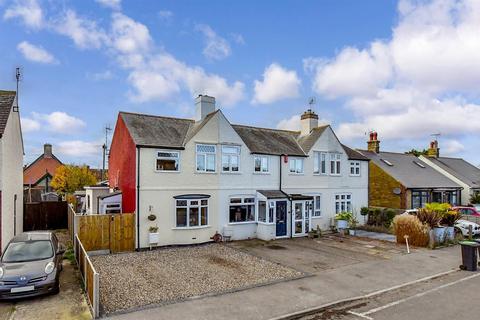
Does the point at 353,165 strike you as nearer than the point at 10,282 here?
Answer: No

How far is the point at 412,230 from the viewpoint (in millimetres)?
18125

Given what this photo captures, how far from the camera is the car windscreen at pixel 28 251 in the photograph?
10180mm

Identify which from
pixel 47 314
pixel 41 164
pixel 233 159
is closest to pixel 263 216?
pixel 233 159

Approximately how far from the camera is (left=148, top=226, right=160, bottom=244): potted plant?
16109 mm

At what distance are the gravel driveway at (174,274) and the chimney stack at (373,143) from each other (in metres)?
23.5

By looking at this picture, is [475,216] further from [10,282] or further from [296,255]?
[10,282]

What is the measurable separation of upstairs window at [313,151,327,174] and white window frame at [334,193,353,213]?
232cm

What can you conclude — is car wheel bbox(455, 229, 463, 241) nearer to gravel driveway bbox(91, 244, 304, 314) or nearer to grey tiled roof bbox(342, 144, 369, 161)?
grey tiled roof bbox(342, 144, 369, 161)

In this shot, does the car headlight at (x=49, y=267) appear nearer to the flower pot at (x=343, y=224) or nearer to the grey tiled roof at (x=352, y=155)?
the flower pot at (x=343, y=224)

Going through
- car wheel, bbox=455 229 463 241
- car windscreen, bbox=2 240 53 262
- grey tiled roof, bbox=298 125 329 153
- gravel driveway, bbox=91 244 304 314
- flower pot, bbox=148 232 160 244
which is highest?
grey tiled roof, bbox=298 125 329 153

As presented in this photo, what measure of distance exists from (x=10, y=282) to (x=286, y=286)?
318 inches

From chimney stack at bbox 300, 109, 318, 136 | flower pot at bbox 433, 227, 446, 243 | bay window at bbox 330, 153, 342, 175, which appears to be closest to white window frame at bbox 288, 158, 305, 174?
bay window at bbox 330, 153, 342, 175

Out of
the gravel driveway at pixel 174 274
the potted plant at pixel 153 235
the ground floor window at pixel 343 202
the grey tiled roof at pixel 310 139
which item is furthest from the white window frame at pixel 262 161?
the potted plant at pixel 153 235

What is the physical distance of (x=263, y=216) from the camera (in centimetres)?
1950
